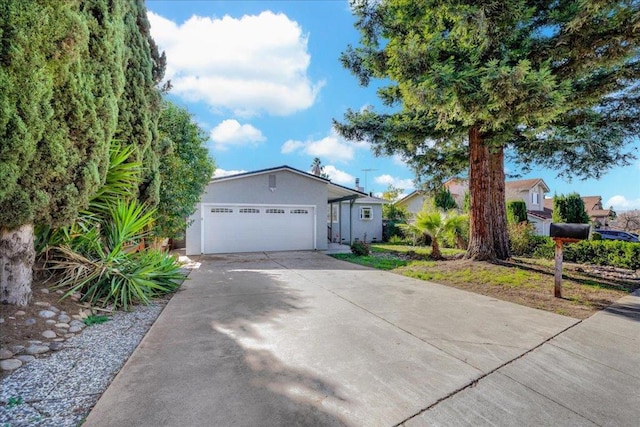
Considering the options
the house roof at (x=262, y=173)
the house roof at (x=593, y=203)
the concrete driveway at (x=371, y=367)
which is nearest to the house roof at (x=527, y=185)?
the house roof at (x=593, y=203)

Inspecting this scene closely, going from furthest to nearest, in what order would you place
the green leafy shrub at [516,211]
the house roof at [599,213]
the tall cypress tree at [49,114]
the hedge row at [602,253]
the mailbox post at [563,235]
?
the house roof at [599,213] < the green leafy shrub at [516,211] < the hedge row at [602,253] < the mailbox post at [563,235] < the tall cypress tree at [49,114]

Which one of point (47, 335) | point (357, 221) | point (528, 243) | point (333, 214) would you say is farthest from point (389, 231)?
point (47, 335)

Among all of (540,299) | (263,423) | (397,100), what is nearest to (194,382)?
(263,423)

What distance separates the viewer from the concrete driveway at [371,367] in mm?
2135

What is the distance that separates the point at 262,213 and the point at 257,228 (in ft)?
2.28

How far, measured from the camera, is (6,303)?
11.8ft

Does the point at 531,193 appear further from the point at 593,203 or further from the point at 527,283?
the point at 527,283

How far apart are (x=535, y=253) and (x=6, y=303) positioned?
14.5 m

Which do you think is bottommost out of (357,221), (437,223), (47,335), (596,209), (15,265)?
(47,335)

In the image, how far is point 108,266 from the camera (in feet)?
16.1

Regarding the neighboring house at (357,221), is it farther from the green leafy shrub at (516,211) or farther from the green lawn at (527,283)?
the green lawn at (527,283)

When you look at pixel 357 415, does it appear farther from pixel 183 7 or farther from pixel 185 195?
pixel 183 7

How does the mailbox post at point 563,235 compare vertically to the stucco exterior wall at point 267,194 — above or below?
below

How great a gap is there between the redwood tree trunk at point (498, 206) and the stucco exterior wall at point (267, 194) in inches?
282
